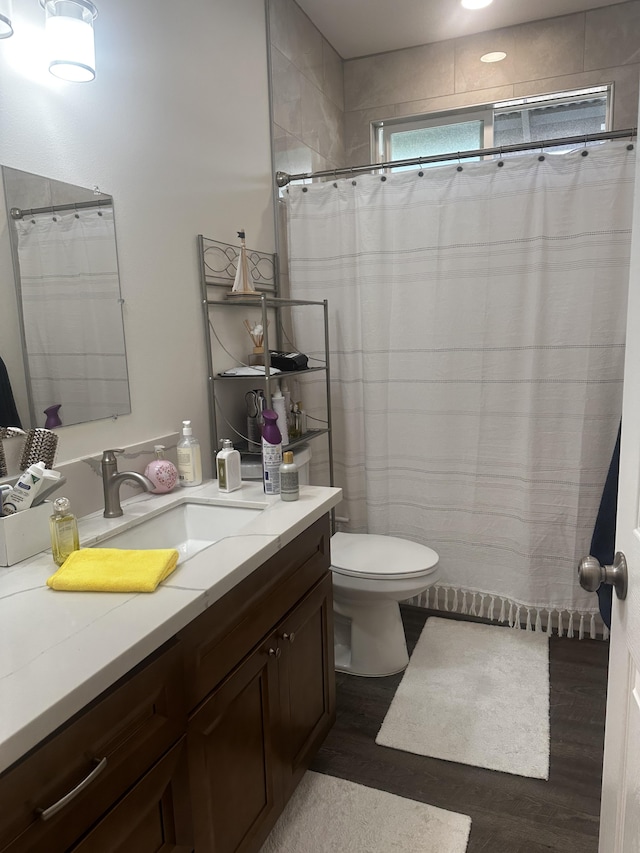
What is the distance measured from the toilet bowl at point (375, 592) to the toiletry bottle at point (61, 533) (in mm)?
1113

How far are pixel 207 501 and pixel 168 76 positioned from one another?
1.35 meters

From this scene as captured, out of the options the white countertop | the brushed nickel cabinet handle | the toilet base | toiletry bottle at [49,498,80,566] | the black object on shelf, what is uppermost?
the black object on shelf

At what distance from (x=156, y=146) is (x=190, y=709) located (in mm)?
1607

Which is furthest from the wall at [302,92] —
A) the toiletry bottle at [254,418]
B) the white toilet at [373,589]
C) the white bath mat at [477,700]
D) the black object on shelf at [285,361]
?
the white bath mat at [477,700]

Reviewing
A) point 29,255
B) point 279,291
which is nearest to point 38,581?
point 29,255

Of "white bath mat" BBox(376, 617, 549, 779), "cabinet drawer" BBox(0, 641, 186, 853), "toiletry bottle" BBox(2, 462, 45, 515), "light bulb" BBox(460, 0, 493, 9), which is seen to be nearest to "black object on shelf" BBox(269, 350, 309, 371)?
"toiletry bottle" BBox(2, 462, 45, 515)

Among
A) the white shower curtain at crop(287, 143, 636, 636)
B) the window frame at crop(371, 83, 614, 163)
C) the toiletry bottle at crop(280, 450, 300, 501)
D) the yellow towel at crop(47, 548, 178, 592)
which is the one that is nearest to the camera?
the yellow towel at crop(47, 548, 178, 592)

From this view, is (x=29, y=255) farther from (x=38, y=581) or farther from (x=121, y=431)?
(x=38, y=581)

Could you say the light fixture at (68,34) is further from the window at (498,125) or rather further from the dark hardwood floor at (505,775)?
the window at (498,125)

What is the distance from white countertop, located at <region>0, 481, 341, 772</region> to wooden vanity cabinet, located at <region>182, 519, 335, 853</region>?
0.07 metres

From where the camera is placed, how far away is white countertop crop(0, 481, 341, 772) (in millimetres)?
805

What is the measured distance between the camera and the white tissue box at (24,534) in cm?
126

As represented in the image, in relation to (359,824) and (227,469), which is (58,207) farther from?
(359,824)

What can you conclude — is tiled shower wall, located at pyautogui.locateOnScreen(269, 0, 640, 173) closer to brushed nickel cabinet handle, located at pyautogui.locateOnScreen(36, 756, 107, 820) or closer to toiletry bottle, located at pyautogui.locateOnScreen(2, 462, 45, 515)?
toiletry bottle, located at pyautogui.locateOnScreen(2, 462, 45, 515)
